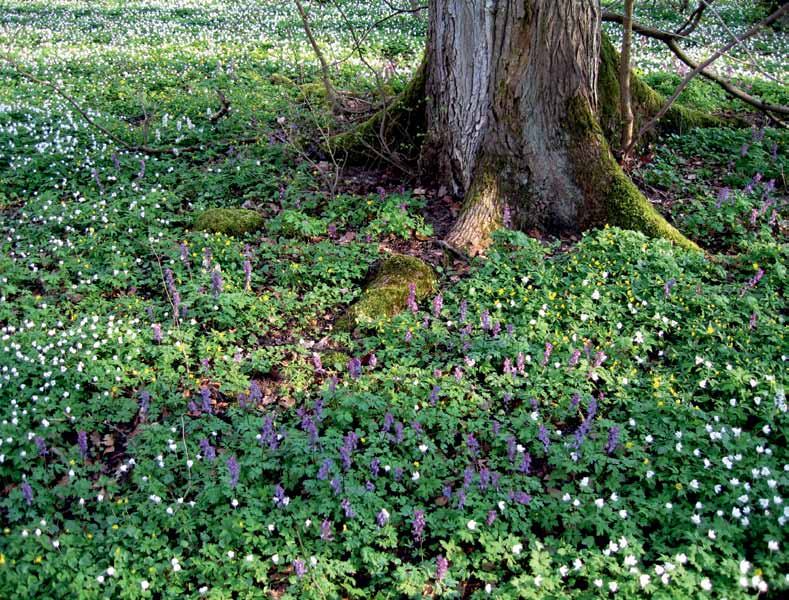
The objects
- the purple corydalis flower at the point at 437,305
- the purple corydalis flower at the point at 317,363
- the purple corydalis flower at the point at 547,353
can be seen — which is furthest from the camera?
the purple corydalis flower at the point at 437,305

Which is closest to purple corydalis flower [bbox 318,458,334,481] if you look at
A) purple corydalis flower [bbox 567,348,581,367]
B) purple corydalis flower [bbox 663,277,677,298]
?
purple corydalis flower [bbox 567,348,581,367]

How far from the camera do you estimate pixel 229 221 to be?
276 inches

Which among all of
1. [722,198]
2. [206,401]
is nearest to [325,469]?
[206,401]

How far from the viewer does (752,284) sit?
5.63 metres

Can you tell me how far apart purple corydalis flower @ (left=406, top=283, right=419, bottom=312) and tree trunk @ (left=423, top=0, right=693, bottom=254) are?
89 centimetres

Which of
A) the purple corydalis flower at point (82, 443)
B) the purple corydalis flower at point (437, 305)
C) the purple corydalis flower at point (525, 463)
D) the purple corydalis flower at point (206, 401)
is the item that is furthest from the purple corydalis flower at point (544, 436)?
the purple corydalis flower at point (82, 443)

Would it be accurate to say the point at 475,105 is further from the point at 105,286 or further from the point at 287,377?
the point at 105,286

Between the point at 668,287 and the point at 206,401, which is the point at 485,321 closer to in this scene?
the point at 668,287

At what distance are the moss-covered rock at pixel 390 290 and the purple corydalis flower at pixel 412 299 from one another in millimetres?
55

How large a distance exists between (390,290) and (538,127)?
7.35 feet

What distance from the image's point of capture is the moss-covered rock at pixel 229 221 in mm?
6957

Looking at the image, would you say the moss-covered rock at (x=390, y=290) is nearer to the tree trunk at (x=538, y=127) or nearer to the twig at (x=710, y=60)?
the tree trunk at (x=538, y=127)

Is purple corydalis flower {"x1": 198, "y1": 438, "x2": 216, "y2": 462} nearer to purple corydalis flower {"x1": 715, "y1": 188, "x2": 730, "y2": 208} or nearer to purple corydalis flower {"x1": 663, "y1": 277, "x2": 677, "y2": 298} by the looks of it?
purple corydalis flower {"x1": 663, "y1": 277, "x2": 677, "y2": 298}

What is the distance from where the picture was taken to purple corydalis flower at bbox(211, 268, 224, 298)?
19.1 feet
